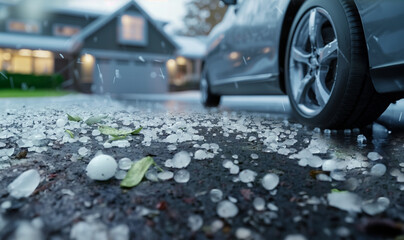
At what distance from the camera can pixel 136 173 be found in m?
1.15

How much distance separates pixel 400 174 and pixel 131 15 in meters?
16.7

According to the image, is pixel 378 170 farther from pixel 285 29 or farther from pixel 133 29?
pixel 133 29

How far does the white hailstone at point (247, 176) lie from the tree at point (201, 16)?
2119 cm

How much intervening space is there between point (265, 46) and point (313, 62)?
0.63 meters

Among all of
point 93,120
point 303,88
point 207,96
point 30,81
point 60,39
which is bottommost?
point 30,81

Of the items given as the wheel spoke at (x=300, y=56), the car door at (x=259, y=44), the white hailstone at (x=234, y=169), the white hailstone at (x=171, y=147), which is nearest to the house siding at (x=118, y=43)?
the car door at (x=259, y=44)

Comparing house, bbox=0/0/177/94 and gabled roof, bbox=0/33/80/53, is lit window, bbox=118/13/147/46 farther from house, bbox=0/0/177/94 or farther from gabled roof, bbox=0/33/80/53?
gabled roof, bbox=0/33/80/53

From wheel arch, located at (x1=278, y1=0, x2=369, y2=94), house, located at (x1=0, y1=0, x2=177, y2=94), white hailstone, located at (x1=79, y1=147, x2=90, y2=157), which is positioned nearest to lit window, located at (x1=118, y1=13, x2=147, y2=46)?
house, located at (x1=0, y1=0, x2=177, y2=94)

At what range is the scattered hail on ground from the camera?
83 cm

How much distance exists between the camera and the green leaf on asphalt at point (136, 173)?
3.59ft

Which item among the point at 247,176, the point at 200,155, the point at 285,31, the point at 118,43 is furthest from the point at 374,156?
the point at 118,43

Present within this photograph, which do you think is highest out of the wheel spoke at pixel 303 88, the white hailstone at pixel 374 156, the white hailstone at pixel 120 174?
the wheel spoke at pixel 303 88

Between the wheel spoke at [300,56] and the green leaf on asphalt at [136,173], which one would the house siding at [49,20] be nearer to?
the wheel spoke at [300,56]

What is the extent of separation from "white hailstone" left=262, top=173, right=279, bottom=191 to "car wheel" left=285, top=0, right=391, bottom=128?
886 millimetres
